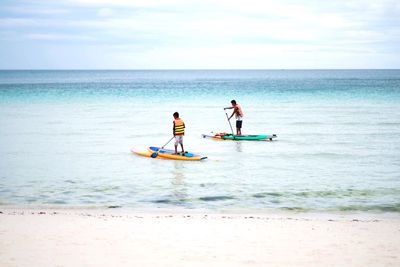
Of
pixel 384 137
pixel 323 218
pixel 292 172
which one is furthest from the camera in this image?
pixel 384 137

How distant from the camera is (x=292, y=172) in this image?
1476cm

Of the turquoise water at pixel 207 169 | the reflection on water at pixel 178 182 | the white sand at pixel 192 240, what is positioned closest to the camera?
the white sand at pixel 192 240

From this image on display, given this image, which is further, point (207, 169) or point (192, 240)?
point (207, 169)

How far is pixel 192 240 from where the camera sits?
8.19 meters

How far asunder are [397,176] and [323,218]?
16.8 ft

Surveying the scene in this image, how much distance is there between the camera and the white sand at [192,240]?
23.7 feet

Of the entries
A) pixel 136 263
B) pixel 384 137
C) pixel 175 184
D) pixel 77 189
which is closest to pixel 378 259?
pixel 136 263

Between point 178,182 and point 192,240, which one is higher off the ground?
point 192,240

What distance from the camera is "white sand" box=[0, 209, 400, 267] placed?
7.23 m

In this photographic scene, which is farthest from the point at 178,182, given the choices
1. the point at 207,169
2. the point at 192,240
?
the point at 192,240

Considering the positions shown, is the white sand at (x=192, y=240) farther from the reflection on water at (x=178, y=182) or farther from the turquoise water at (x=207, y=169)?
the reflection on water at (x=178, y=182)

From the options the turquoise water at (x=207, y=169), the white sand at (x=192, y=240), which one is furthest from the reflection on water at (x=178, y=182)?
the white sand at (x=192, y=240)

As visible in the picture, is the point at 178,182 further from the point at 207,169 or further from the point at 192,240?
the point at 192,240

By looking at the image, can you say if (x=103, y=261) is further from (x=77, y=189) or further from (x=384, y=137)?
(x=384, y=137)
